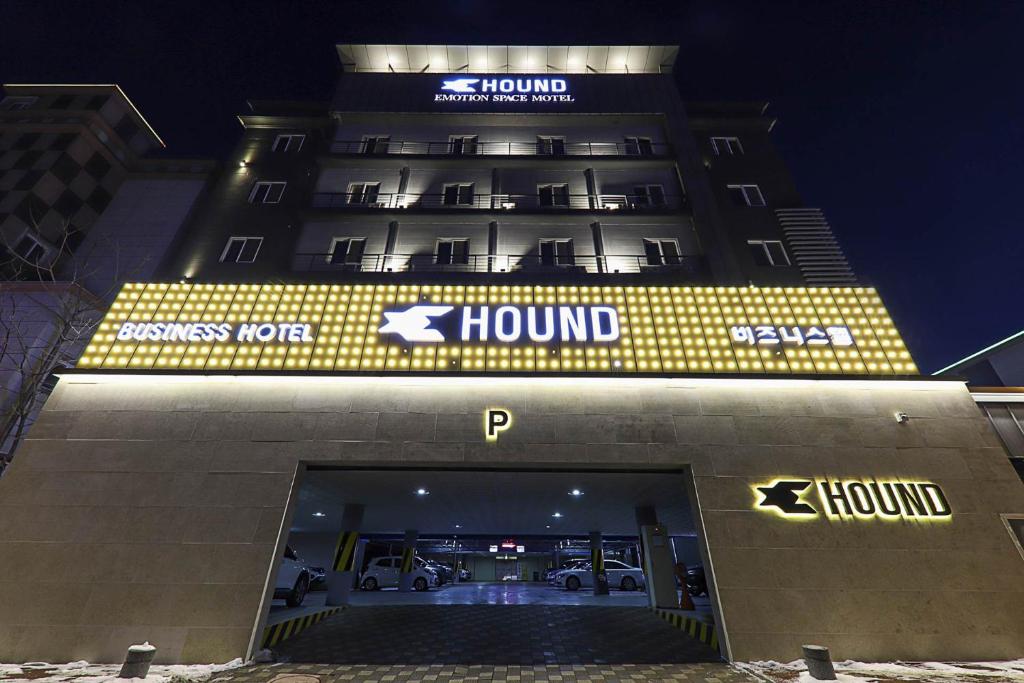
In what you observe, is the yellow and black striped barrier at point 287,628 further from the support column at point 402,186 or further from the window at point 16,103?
the window at point 16,103

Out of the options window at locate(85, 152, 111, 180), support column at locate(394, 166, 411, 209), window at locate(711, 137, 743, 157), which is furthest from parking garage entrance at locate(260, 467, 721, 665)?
window at locate(85, 152, 111, 180)

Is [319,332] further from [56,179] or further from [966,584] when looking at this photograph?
[56,179]

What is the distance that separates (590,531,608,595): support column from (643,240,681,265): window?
1424 cm

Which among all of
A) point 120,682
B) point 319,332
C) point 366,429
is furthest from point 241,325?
point 120,682

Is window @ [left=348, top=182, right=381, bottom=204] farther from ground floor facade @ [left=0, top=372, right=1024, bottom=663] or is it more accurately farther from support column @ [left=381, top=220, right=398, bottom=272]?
ground floor facade @ [left=0, top=372, right=1024, bottom=663]

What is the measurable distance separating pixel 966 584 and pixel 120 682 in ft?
43.2

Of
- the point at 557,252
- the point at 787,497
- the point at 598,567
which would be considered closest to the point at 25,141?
the point at 557,252

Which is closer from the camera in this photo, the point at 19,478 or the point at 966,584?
the point at 966,584

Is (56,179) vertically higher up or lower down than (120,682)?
higher up

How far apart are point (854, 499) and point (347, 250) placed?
16431 mm

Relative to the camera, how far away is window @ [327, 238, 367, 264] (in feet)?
50.6

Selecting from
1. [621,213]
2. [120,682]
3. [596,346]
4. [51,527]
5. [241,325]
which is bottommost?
[120,682]

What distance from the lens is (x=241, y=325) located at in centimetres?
934

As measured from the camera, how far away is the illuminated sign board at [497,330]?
8.88 m
